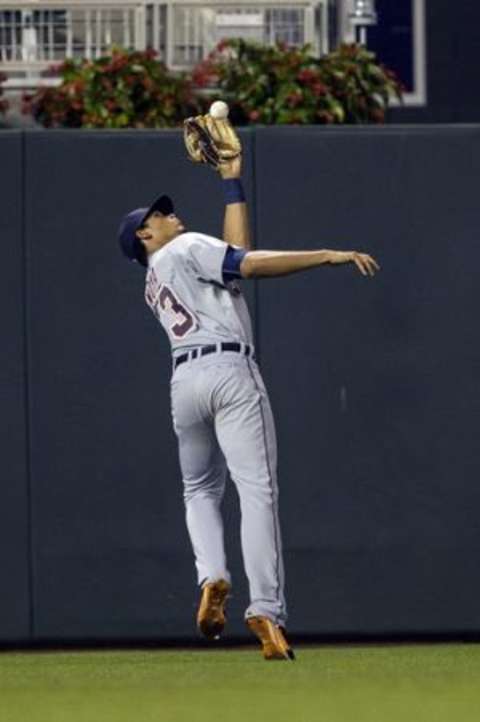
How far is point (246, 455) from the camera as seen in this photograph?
9148mm

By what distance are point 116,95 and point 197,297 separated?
2.76 meters

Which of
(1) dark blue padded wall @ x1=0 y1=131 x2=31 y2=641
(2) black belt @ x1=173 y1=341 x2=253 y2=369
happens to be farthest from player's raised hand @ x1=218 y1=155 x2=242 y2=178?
(1) dark blue padded wall @ x1=0 y1=131 x2=31 y2=641

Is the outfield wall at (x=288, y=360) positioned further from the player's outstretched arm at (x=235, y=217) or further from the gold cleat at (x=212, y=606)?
the gold cleat at (x=212, y=606)

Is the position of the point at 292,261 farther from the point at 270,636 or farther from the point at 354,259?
the point at 270,636

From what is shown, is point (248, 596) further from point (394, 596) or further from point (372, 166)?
point (372, 166)

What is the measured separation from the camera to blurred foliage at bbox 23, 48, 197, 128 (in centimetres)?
1170

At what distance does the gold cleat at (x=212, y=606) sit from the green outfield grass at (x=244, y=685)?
0.17 meters

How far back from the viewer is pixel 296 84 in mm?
11750

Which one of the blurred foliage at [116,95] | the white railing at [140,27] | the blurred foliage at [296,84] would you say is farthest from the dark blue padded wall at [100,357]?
the white railing at [140,27]

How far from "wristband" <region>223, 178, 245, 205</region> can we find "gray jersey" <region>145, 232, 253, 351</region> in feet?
0.83

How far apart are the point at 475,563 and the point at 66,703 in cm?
317

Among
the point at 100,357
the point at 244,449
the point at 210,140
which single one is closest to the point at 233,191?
the point at 210,140

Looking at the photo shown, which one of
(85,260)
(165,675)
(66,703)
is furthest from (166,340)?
(66,703)

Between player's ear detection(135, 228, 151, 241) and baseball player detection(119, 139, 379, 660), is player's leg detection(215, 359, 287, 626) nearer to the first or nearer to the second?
baseball player detection(119, 139, 379, 660)
